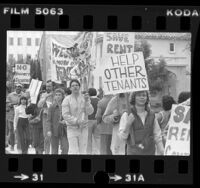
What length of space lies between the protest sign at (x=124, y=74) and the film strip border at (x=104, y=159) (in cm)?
30

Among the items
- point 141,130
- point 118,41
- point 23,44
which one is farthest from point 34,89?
point 141,130

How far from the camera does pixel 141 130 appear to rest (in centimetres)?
660

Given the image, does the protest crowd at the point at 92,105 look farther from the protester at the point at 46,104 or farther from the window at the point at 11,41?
the window at the point at 11,41

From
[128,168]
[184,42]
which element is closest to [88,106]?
[128,168]

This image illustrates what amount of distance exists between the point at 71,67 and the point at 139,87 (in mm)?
731

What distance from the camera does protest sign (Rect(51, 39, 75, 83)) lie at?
21.6 feet

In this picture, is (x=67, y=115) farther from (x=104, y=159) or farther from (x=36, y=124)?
(x=104, y=159)

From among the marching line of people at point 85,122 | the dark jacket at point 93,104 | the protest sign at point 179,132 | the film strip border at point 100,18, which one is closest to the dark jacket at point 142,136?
the marching line of people at point 85,122

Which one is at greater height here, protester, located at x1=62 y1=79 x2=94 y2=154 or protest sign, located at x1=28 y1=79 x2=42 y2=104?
protest sign, located at x1=28 y1=79 x2=42 y2=104

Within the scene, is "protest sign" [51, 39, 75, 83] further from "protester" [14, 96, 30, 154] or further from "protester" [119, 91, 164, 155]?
"protester" [119, 91, 164, 155]

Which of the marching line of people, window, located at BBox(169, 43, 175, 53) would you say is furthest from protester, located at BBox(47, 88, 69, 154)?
window, located at BBox(169, 43, 175, 53)

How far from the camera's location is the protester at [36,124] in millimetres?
6605

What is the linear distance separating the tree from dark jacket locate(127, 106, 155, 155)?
0.92 ft

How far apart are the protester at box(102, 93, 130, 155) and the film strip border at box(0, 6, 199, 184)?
102 millimetres
